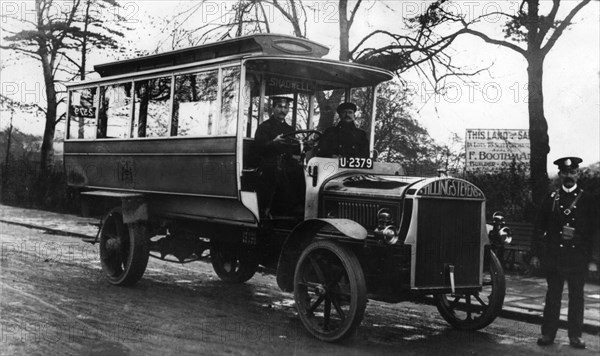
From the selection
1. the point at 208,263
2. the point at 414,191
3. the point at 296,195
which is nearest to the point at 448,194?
the point at 414,191

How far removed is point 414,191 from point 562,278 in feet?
5.73

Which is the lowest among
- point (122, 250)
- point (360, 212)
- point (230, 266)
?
point (230, 266)

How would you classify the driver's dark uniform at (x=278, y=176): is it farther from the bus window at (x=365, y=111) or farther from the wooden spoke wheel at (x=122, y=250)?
the wooden spoke wheel at (x=122, y=250)

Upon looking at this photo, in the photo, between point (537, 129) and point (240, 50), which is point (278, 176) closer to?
point (240, 50)

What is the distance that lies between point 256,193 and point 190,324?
5.14 feet

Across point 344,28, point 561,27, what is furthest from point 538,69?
point 344,28

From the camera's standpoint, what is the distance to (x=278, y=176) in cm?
722

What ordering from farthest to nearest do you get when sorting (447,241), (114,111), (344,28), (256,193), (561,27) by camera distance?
(344,28), (561,27), (114,111), (256,193), (447,241)

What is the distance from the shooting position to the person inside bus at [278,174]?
7.23 metres

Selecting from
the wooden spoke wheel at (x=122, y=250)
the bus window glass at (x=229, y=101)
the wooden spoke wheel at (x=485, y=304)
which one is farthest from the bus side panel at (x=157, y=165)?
the wooden spoke wheel at (x=485, y=304)

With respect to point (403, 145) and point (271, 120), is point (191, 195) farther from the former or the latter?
point (403, 145)

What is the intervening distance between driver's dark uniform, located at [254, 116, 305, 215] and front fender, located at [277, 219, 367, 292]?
0.79 metres

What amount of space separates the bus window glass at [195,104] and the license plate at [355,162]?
5.35 feet

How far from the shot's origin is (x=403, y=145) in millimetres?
22047
